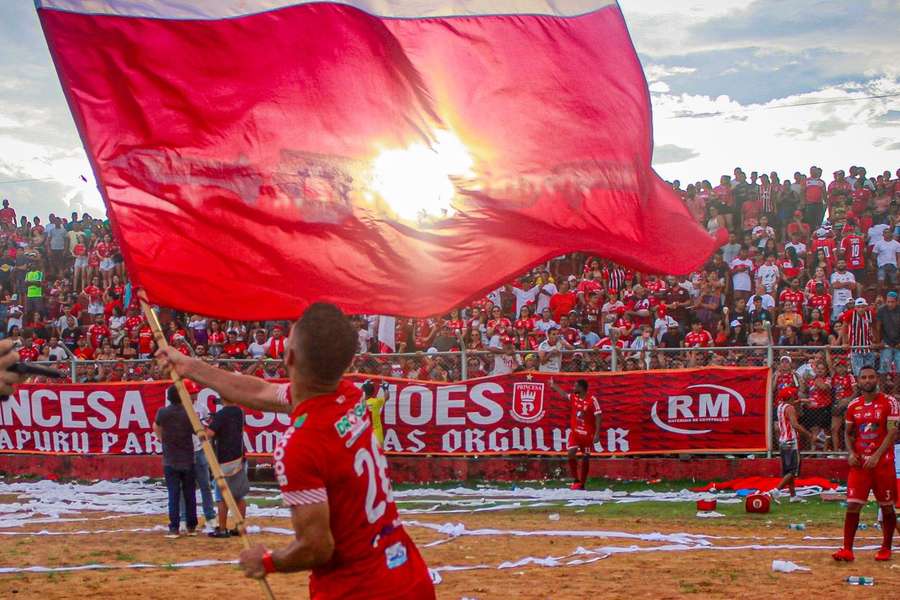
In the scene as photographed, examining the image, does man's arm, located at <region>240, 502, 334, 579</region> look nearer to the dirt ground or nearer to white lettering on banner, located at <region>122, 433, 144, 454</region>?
the dirt ground

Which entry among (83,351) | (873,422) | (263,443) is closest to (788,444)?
(873,422)

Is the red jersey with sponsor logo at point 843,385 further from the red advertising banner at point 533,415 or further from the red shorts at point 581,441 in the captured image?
the red shorts at point 581,441

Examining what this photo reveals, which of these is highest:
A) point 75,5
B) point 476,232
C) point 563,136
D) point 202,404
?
point 75,5

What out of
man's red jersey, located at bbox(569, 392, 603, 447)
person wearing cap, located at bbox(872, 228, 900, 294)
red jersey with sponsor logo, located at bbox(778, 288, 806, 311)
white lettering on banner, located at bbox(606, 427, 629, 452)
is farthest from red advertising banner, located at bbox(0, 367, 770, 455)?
person wearing cap, located at bbox(872, 228, 900, 294)

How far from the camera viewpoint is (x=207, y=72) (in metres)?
7.14

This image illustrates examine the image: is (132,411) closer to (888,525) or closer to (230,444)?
(230,444)

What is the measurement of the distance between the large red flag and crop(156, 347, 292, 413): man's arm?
4.18 feet

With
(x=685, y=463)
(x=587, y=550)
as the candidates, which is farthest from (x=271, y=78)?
(x=685, y=463)

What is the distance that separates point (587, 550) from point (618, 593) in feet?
7.65

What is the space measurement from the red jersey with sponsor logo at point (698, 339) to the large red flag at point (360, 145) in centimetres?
1191

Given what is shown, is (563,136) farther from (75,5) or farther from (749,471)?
(749,471)

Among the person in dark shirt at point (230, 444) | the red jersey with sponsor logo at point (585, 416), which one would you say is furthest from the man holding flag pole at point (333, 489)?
the red jersey with sponsor logo at point (585, 416)

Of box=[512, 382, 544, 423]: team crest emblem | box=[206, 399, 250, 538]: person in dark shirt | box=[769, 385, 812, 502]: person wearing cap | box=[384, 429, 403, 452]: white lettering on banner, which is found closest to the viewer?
box=[206, 399, 250, 538]: person in dark shirt

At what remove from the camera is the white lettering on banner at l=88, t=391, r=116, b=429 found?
71.3 ft
